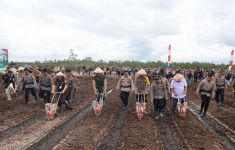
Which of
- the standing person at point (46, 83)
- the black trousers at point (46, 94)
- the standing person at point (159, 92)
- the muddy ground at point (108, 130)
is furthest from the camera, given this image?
the standing person at point (46, 83)

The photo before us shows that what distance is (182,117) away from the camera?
45.1 feet

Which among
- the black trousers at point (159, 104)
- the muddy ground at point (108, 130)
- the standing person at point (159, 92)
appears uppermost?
the standing person at point (159, 92)

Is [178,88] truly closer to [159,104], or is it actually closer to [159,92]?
[159,92]

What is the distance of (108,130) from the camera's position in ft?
36.6

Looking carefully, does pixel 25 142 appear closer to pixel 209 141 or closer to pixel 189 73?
pixel 209 141

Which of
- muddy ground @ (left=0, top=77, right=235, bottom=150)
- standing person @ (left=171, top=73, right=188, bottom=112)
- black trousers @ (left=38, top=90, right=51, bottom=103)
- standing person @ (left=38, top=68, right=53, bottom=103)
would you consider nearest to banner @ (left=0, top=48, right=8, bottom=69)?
black trousers @ (left=38, top=90, right=51, bottom=103)

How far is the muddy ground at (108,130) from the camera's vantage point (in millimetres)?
9312

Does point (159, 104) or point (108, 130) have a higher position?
point (159, 104)

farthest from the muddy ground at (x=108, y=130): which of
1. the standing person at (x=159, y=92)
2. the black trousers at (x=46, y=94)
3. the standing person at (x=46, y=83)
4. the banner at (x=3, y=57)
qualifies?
the banner at (x=3, y=57)

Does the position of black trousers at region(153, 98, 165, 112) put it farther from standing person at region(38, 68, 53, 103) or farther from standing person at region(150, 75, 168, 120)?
standing person at region(38, 68, 53, 103)

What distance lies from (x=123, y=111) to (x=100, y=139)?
18.0ft

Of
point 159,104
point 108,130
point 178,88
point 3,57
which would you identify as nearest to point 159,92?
point 159,104

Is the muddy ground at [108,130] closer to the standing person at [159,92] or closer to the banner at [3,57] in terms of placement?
the standing person at [159,92]

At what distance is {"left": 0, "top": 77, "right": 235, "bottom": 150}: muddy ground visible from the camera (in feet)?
30.6
